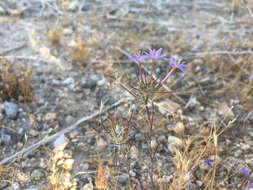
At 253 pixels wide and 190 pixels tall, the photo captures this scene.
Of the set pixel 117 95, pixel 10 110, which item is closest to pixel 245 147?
pixel 117 95

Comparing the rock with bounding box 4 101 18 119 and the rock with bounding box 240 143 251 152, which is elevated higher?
the rock with bounding box 4 101 18 119

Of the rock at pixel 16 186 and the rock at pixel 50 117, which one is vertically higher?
the rock at pixel 50 117

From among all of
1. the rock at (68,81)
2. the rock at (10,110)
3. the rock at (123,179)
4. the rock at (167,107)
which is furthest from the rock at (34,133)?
the rock at (167,107)

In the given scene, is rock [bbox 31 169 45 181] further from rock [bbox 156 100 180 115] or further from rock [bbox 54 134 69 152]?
rock [bbox 156 100 180 115]

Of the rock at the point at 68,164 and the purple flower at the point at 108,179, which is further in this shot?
the rock at the point at 68,164

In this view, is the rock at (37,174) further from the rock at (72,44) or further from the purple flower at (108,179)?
the rock at (72,44)

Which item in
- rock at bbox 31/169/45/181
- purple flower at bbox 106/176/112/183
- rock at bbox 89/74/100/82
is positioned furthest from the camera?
rock at bbox 89/74/100/82

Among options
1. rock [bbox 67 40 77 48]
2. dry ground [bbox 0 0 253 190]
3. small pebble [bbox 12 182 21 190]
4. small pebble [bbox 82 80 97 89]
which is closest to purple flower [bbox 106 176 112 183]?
dry ground [bbox 0 0 253 190]
